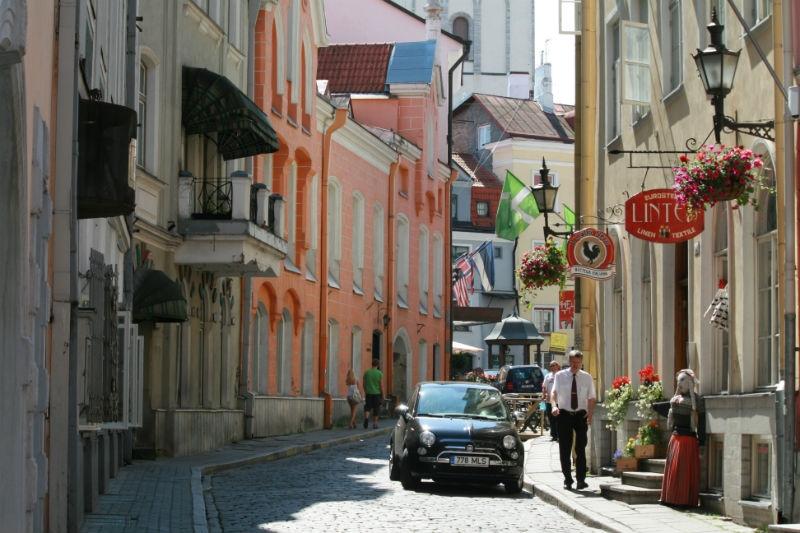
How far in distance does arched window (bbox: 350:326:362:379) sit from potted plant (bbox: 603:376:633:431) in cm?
2384

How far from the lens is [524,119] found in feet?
283

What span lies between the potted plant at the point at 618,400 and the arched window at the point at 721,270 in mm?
3598

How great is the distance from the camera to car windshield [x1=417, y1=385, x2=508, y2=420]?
22.4 metres

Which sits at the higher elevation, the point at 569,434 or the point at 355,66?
the point at 355,66

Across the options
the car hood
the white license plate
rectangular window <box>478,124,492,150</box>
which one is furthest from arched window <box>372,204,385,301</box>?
rectangular window <box>478,124,492,150</box>

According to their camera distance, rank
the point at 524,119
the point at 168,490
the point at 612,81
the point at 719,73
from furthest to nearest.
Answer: the point at 524,119, the point at 612,81, the point at 168,490, the point at 719,73

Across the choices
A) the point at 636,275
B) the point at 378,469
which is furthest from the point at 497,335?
the point at 636,275

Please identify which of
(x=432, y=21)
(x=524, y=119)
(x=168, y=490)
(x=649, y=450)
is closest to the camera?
(x=168, y=490)

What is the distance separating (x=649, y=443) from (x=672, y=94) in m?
4.18

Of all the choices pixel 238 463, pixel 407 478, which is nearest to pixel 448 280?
pixel 238 463

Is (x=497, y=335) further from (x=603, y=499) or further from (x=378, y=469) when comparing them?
(x=603, y=499)

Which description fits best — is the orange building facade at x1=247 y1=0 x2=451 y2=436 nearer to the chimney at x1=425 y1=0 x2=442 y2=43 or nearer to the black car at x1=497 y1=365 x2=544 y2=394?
the chimney at x1=425 y1=0 x2=442 y2=43

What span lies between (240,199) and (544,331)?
5653 cm

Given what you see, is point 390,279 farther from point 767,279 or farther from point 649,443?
point 767,279
